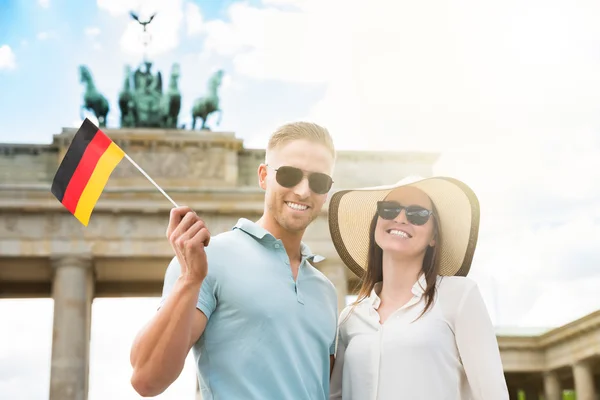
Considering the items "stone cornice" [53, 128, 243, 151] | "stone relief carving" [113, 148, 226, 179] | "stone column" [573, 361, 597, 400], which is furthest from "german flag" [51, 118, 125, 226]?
"stone column" [573, 361, 597, 400]

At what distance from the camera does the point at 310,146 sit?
16.3 feet

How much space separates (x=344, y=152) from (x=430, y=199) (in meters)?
28.8

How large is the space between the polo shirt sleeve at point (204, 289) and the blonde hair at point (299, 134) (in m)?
0.98

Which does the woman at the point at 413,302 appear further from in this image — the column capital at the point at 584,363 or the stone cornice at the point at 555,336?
the column capital at the point at 584,363

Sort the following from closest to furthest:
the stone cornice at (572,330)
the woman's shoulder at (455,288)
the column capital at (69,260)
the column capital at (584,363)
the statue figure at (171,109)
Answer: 1. the woman's shoulder at (455,288)
2. the column capital at (69,260)
3. the statue figure at (171,109)
4. the stone cornice at (572,330)
5. the column capital at (584,363)

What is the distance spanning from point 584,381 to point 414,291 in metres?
40.9

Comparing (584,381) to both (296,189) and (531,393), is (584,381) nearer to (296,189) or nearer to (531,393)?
(531,393)

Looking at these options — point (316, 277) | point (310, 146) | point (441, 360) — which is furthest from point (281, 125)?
point (441, 360)

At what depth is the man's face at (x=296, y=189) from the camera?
4.92 meters

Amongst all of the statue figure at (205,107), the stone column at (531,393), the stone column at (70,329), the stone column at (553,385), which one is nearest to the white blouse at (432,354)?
the stone column at (70,329)

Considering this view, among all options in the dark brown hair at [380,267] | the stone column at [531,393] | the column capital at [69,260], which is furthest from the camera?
the stone column at [531,393]

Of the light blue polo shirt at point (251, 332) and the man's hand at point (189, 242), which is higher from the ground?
the man's hand at point (189, 242)

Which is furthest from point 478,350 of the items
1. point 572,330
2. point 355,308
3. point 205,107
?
point 572,330

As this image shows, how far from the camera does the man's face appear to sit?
492 centimetres
